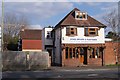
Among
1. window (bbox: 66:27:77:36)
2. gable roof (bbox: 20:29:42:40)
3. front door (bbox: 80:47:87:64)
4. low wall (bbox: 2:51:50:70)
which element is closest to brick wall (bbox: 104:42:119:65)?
front door (bbox: 80:47:87:64)

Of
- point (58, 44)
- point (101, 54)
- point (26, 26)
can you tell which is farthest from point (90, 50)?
point (26, 26)

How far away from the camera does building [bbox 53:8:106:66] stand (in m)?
44.7

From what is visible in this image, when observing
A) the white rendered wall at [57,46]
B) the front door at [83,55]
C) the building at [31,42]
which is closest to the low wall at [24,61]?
the front door at [83,55]

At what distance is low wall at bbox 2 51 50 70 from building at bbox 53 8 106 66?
24.3 ft

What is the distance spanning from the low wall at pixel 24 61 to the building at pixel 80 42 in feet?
24.3

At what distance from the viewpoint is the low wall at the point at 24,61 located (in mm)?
35969

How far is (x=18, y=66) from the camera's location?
36219 mm

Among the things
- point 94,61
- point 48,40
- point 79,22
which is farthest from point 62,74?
point 48,40

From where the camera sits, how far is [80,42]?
148 feet

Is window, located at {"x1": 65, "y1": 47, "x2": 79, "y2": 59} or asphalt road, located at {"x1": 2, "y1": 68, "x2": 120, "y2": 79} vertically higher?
window, located at {"x1": 65, "y1": 47, "x2": 79, "y2": 59}

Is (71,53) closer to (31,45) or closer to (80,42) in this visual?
(80,42)

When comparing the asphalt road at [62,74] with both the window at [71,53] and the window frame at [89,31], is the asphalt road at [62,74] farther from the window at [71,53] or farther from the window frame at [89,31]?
the window frame at [89,31]

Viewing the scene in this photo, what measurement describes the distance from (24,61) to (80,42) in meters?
11.6

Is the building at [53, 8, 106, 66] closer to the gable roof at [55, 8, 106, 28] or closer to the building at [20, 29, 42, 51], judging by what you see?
the gable roof at [55, 8, 106, 28]
